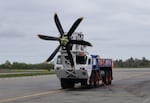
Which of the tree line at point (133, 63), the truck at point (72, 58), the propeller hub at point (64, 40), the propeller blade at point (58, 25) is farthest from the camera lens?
the tree line at point (133, 63)

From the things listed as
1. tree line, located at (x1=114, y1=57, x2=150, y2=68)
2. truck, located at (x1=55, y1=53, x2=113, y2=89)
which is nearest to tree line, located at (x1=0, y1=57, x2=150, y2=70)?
tree line, located at (x1=114, y1=57, x2=150, y2=68)

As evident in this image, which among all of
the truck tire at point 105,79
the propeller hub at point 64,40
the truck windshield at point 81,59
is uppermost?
the propeller hub at point 64,40

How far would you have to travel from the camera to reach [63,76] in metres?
33.2

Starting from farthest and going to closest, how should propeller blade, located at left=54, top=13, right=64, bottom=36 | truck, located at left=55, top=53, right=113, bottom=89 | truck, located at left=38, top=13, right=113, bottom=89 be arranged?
Answer: truck, located at left=55, top=53, right=113, bottom=89 → propeller blade, located at left=54, top=13, right=64, bottom=36 → truck, located at left=38, top=13, right=113, bottom=89

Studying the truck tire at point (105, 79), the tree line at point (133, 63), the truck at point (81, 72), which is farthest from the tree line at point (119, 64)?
the truck at point (81, 72)

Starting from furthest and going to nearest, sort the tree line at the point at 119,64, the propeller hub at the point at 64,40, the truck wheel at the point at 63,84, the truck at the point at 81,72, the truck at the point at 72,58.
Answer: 1. the tree line at the point at 119,64
2. the truck wheel at the point at 63,84
3. the truck at the point at 81,72
4. the truck at the point at 72,58
5. the propeller hub at the point at 64,40

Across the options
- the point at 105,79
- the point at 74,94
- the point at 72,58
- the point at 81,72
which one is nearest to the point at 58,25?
the point at 72,58

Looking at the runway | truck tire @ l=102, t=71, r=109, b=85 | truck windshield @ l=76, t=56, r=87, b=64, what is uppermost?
truck windshield @ l=76, t=56, r=87, b=64

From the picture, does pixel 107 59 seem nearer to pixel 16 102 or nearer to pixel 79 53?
pixel 79 53

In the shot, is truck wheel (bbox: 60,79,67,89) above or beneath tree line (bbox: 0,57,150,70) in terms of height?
beneath

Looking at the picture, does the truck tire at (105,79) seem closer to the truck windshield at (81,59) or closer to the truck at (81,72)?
the truck at (81,72)

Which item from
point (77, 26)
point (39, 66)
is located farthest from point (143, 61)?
point (77, 26)

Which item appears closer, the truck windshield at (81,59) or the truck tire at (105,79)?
the truck windshield at (81,59)

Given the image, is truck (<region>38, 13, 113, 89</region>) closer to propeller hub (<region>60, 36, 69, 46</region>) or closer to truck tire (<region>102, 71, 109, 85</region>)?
propeller hub (<region>60, 36, 69, 46</region>)
